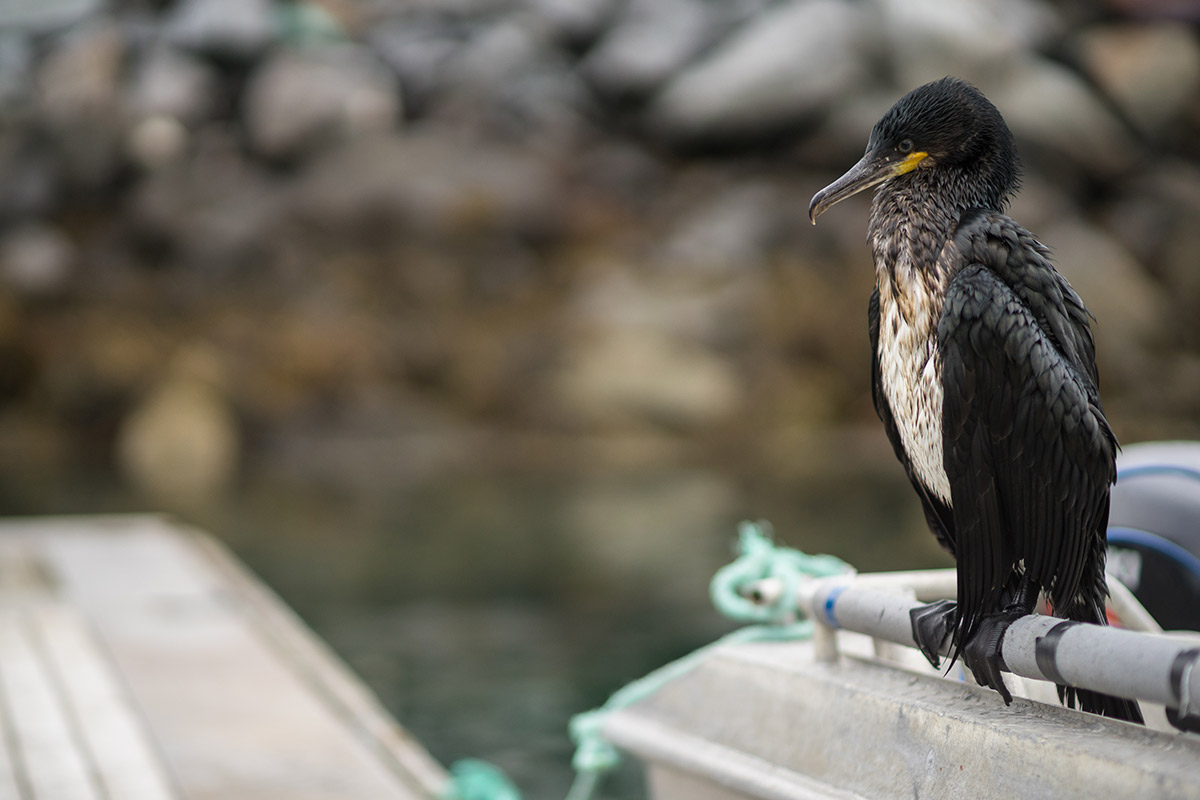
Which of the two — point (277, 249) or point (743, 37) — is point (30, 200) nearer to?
point (277, 249)

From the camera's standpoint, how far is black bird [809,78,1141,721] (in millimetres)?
1046

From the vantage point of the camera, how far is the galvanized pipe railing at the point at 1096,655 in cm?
87

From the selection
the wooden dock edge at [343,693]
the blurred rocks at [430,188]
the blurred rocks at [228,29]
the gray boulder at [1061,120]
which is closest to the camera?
the wooden dock edge at [343,693]

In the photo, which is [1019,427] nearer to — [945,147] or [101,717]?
[945,147]

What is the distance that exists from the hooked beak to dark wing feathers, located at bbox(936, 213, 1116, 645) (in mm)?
92

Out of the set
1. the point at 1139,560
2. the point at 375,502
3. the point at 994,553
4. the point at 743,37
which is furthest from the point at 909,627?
the point at 743,37

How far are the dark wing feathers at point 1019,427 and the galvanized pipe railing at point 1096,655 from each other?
0.21 ft

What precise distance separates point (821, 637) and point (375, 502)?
8.60 meters

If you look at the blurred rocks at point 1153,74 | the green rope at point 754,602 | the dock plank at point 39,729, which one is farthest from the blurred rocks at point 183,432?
the blurred rocks at point 1153,74

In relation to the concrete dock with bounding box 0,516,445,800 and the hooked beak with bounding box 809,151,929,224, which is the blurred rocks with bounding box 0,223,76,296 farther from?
the hooked beak with bounding box 809,151,929,224

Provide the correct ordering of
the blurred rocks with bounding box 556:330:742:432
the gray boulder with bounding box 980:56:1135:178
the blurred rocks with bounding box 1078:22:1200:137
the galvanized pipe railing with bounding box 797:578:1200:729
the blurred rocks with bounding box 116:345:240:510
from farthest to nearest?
1. the blurred rocks with bounding box 1078:22:1200:137
2. the gray boulder with bounding box 980:56:1135:178
3. the blurred rocks with bounding box 556:330:742:432
4. the blurred rocks with bounding box 116:345:240:510
5. the galvanized pipe railing with bounding box 797:578:1200:729

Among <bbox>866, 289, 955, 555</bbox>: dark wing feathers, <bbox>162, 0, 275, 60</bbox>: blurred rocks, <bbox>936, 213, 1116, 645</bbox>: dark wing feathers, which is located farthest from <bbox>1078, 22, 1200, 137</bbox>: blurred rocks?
<bbox>936, 213, 1116, 645</bbox>: dark wing feathers

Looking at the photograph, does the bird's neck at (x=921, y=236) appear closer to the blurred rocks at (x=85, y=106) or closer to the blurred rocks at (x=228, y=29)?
the blurred rocks at (x=85, y=106)

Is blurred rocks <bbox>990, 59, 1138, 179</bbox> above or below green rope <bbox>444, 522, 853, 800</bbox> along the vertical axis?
above
